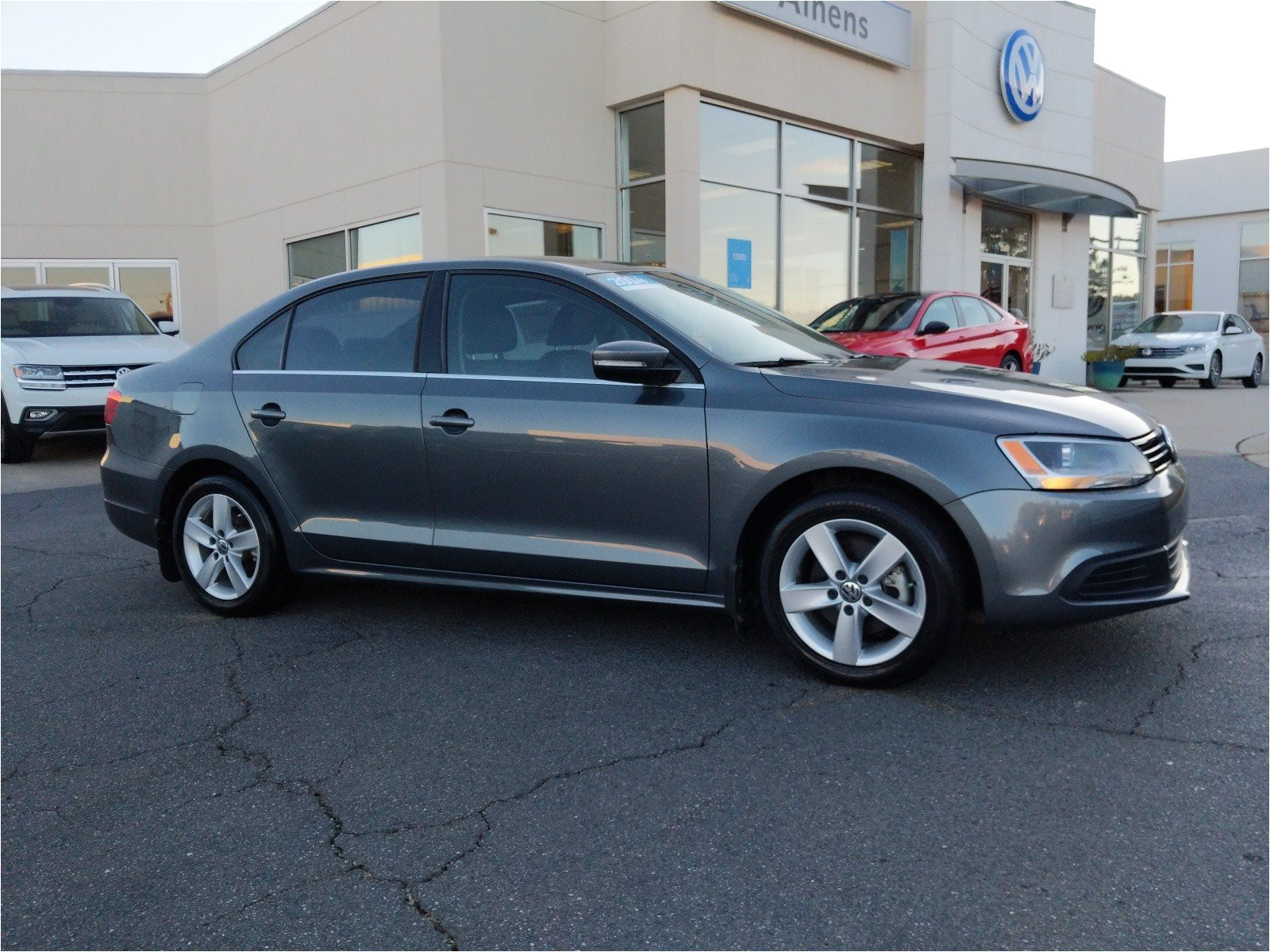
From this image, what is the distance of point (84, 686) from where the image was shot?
4090 millimetres

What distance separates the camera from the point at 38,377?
10.3 metres

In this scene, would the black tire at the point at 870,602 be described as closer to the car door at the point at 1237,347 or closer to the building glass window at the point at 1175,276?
the car door at the point at 1237,347

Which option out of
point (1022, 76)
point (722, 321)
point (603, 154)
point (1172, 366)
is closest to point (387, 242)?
point (603, 154)

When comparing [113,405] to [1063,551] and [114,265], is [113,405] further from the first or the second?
[114,265]

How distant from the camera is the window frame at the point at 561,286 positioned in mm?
4035

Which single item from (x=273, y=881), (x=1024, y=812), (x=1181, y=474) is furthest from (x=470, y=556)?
(x=1181, y=474)

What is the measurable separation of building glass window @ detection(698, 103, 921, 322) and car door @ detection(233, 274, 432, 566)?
363 inches

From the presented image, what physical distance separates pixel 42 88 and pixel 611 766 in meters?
19.0

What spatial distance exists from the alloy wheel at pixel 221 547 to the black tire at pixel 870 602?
2398 mm

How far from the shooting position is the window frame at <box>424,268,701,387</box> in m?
4.04

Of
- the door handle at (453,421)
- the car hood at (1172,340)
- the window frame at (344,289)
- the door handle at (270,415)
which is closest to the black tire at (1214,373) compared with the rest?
the car hood at (1172,340)

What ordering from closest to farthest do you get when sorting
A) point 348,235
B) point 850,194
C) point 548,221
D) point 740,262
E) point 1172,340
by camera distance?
1. point 548,221
2. point 740,262
3. point 348,235
4. point 850,194
5. point 1172,340

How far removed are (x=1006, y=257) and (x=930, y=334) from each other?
9.49 m

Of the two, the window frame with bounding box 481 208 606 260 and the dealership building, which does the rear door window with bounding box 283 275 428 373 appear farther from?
the window frame with bounding box 481 208 606 260
